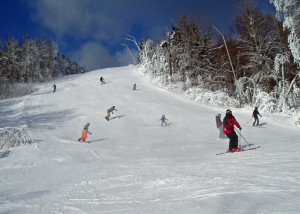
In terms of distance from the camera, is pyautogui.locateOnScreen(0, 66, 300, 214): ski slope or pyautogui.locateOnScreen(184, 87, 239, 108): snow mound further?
pyautogui.locateOnScreen(184, 87, 239, 108): snow mound

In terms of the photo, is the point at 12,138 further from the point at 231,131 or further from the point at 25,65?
the point at 25,65

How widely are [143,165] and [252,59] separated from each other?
19.5m

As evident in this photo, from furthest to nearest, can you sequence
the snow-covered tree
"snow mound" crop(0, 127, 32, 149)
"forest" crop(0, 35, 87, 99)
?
"forest" crop(0, 35, 87, 99)
the snow-covered tree
"snow mound" crop(0, 127, 32, 149)

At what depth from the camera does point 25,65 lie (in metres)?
48.4

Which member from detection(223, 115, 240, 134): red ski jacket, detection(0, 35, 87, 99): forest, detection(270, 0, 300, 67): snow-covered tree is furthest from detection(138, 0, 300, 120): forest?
detection(0, 35, 87, 99): forest

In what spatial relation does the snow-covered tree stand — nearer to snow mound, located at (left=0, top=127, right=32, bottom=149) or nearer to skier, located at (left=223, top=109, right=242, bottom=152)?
skier, located at (left=223, top=109, right=242, bottom=152)

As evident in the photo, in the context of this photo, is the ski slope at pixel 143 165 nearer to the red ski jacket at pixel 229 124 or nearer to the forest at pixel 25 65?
the red ski jacket at pixel 229 124

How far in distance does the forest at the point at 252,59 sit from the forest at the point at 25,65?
82.4 ft

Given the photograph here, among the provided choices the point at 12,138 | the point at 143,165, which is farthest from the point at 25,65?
the point at 143,165

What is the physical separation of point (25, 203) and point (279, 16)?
22.2 m

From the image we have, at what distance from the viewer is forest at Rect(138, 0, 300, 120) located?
60.2 ft

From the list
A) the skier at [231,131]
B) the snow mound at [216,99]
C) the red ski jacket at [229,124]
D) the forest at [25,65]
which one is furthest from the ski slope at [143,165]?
the forest at [25,65]

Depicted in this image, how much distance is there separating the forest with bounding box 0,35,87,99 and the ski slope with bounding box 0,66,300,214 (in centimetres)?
1758

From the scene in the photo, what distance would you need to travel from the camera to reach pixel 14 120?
674 inches
